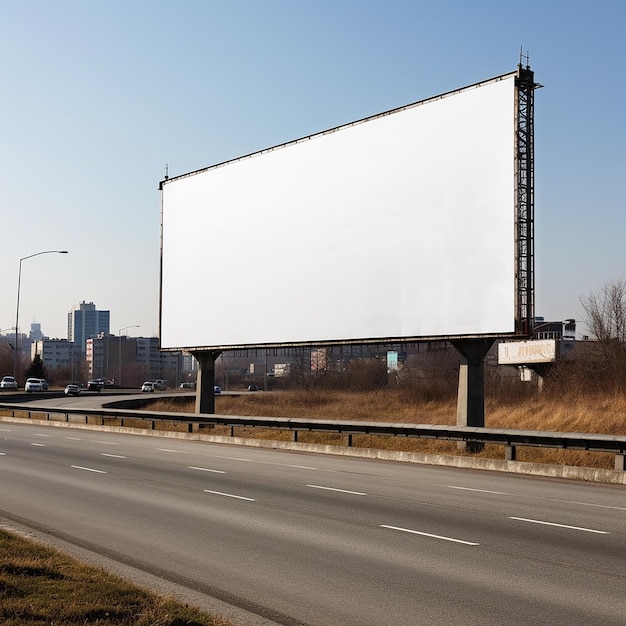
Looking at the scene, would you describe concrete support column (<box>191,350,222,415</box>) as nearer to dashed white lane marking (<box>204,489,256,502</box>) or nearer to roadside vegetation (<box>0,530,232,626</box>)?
dashed white lane marking (<box>204,489,256,502</box>)

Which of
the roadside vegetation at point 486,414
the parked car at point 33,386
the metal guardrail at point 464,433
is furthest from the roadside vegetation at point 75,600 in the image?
the parked car at point 33,386

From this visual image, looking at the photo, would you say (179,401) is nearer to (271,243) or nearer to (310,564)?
(271,243)

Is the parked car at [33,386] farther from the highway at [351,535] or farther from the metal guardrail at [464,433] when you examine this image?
the highway at [351,535]

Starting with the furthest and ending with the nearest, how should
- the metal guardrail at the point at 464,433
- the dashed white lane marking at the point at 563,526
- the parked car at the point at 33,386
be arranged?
1. the parked car at the point at 33,386
2. the metal guardrail at the point at 464,433
3. the dashed white lane marking at the point at 563,526

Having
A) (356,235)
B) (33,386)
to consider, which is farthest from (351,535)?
(33,386)

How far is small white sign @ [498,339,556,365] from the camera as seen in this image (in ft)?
193

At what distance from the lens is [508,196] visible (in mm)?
26703

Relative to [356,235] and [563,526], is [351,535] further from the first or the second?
[356,235]

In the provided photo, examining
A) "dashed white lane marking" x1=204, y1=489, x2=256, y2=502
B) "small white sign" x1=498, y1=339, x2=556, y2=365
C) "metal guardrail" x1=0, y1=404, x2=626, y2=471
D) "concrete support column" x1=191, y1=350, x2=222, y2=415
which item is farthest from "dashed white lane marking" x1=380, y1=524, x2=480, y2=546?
"small white sign" x1=498, y1=339, x2=556, y2=365

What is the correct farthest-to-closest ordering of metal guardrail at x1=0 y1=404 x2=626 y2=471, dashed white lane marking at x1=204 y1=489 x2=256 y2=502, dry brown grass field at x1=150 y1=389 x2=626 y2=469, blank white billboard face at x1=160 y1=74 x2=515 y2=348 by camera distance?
1. blank white billboard face at x1=160 y1=74 x2=515 y2=348
2. dry brown grass field at x1=150 y1=389 x2=626 y2=469
3. metal guardrail at x1=0 y1=404 x2=626 y2=471
4. dashed white lane marking at x1=204 y1=489 x2=256 y2=502

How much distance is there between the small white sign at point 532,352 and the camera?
58844 mm

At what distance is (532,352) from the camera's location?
60969 millimetres

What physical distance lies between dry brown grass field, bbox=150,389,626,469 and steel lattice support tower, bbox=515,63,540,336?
4.15 meters

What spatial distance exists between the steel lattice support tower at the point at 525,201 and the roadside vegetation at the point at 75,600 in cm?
1913
